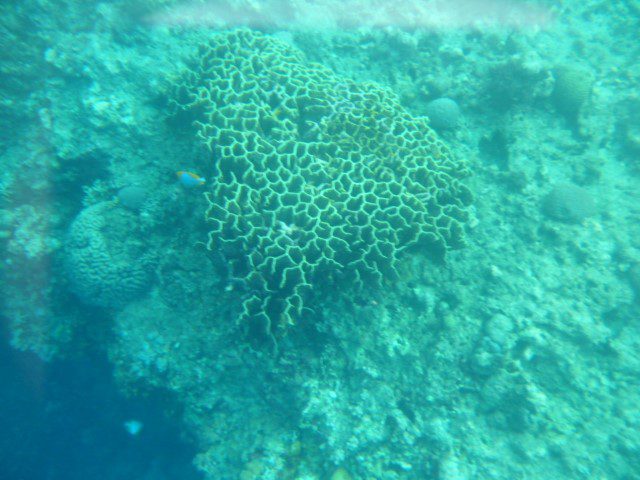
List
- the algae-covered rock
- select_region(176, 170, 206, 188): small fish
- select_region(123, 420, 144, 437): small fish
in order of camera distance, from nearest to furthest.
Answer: select_region(176, 170, 206, 188): small fish
select_region(123, 420, 144, 437): small fish
the algae-covered rock

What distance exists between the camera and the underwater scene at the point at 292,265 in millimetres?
4508

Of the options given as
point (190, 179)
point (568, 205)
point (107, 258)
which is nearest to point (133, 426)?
point (107, 258)

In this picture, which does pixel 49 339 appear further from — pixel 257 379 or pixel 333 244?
pixel 333 244

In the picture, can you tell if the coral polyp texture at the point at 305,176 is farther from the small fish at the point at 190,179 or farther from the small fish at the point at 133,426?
the small fish at the point at 133,426

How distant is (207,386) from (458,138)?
5.98 metres

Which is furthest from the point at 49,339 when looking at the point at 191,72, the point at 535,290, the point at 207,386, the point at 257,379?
the point at 535,290

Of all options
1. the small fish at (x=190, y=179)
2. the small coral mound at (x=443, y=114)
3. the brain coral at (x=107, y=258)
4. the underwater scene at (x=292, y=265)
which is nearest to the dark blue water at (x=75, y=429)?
the underwater scene at (x=292, y=265)

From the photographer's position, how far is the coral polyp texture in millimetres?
4188

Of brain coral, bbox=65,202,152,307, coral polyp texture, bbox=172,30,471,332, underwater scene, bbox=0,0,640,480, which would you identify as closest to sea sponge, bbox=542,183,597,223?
underwater scene, bbox=0,0,640,480

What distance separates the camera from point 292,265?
4.06 m

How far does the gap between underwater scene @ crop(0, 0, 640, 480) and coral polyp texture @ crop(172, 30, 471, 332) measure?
0.03m

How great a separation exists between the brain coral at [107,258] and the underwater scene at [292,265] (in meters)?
0.03

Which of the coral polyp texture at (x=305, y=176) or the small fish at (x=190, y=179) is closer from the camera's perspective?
the coral polyp texture at (x=305, y=176)

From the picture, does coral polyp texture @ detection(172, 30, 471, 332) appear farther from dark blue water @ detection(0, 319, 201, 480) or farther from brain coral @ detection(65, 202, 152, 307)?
dark blue water @ detection(0, 319, 201, 480)
